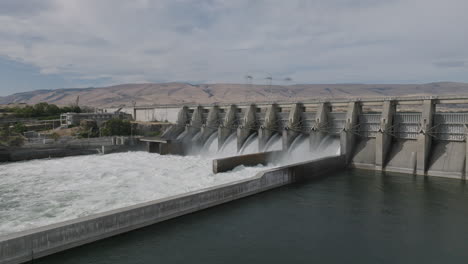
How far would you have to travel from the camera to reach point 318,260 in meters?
12.3

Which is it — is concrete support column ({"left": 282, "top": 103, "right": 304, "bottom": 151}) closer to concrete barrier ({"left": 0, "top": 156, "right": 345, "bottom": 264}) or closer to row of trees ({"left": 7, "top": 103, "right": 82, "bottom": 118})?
concrete barrier ({"left": 0, "top": 156, "right": 345, "bottom": 264})

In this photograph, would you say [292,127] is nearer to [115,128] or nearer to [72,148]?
[72,148]

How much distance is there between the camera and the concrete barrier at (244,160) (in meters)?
25.3

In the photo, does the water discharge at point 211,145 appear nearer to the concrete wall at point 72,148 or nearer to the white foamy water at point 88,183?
the white foamy water at point 88,183

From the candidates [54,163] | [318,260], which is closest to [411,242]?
[318,260]

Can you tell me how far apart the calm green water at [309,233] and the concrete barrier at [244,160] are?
558 cm

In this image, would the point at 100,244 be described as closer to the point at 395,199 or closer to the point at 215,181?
the point at 215,181

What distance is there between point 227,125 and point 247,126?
3342 mm

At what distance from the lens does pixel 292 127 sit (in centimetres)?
3378

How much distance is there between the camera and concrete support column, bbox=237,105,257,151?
1461 inches

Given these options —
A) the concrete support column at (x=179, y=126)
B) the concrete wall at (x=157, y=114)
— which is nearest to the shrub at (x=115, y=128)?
the concrete wall at (x=157, y=114)

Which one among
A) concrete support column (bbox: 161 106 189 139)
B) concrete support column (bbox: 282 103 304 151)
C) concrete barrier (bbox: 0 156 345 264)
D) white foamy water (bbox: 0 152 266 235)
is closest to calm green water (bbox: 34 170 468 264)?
concrete barrier (bbox: 0 156 345 264)

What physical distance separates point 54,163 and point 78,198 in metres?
16.8

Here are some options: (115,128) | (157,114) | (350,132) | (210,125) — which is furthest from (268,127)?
(157,114)
